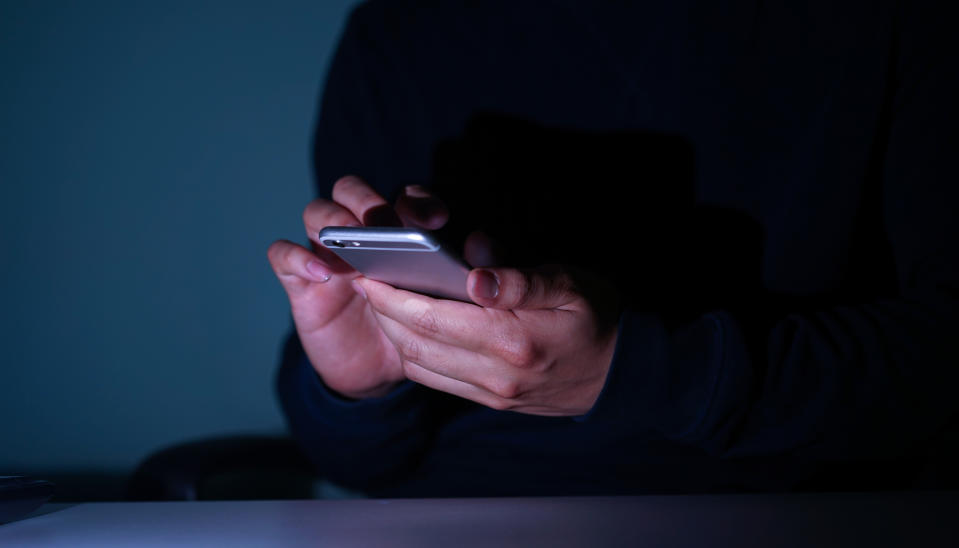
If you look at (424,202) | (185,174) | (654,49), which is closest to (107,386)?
(185,174)

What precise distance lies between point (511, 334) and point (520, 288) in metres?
0.07

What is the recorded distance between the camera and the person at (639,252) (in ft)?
Result: 1.79

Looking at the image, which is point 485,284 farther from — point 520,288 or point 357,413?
point 357,413

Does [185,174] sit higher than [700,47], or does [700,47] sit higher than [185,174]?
[700,47]

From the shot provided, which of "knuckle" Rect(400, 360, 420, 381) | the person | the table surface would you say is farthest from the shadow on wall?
the table surface

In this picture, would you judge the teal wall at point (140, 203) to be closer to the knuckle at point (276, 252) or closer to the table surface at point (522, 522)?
the knuckle at point (276, 252)

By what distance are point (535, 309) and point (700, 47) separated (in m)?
0.67

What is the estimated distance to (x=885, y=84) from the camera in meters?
0.78

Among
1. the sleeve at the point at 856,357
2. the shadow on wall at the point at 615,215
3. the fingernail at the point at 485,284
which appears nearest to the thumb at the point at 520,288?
the fingernail at the point at 485,284

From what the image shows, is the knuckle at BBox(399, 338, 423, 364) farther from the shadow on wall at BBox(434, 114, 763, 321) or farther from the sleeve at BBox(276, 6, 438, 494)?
the shadow on wall at BBox(434, 114, 763, 321)

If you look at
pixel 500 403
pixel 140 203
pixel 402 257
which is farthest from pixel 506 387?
pixel 140 203

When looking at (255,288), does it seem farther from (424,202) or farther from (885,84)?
(885,84)

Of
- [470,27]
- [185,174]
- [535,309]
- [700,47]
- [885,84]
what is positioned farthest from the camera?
[185,174]

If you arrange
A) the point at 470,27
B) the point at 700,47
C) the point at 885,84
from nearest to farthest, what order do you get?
the point at 885,84
the point at 700,47
the point at 470,27
